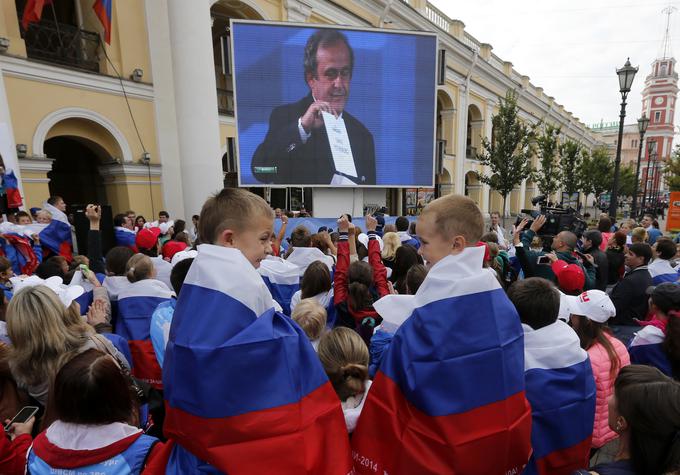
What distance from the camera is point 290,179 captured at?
37.6 ft

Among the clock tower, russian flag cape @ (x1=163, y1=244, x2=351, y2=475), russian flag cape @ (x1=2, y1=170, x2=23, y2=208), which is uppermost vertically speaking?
the clock tower

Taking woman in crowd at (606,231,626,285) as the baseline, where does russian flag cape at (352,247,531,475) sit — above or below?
above

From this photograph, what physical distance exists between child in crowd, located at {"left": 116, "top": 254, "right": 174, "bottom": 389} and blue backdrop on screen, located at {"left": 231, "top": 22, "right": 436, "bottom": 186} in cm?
851

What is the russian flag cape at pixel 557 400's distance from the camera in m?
1.74

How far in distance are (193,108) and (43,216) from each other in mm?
5514

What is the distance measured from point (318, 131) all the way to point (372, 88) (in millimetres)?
2339

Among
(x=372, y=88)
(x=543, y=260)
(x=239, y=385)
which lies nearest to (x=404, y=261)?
(x=543, y=260)

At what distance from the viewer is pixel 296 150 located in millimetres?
11406

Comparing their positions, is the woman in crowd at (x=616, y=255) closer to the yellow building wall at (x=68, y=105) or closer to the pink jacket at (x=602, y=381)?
the pink jacket at (x=602, y=381)

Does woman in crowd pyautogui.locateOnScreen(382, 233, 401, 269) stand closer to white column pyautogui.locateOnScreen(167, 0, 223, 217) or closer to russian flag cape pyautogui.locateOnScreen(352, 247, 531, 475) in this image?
russian flag cape pyautogui.locateOnScreen(352, 247, 531, 475)

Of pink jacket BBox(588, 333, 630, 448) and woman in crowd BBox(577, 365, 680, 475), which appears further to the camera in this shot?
pink jacket BBox(588, 333, 630, 448)

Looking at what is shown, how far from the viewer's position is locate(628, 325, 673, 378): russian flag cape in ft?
7.74

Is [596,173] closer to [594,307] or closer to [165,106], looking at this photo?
[165,106]

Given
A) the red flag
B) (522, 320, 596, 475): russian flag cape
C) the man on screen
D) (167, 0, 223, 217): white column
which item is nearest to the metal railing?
(167, 0, 223, 217): white column
